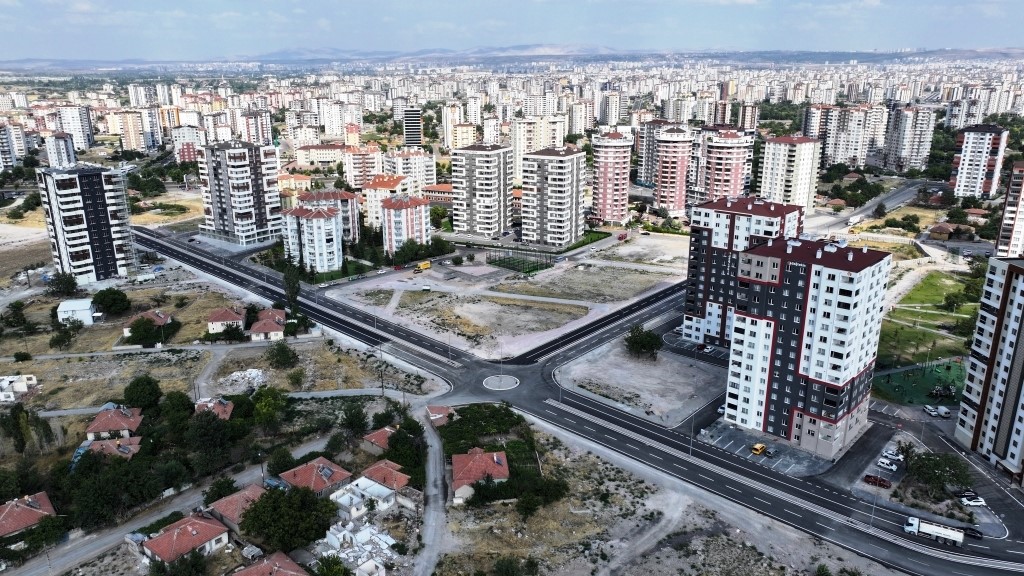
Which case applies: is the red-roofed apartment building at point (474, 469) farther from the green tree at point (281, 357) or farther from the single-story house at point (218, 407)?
the green tree at point (281, 357)

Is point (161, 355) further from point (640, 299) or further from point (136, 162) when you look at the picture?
point (136, 162)

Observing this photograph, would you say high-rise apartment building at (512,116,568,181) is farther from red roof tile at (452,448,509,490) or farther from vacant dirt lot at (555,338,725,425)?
red roof tile at (452,448,509,490)

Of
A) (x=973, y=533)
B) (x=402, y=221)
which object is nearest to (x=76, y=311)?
(x=402, y=221)

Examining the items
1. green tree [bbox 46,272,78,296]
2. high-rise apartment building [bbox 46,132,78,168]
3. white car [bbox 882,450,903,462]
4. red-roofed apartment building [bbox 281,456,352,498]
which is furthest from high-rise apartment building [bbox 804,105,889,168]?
high-rise apartment building [bbox 46,132,78,168]

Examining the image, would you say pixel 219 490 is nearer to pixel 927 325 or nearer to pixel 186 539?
pixel 186 539

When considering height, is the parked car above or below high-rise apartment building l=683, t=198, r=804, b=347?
below

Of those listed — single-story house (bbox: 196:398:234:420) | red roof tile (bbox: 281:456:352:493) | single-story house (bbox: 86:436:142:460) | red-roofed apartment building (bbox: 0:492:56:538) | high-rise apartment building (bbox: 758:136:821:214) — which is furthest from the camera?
high-rise apartment building (bbox: 758:136:821:214)
